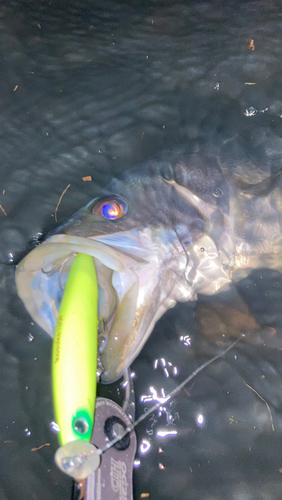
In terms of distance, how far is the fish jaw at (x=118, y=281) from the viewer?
1.68m

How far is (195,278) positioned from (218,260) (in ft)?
0.63

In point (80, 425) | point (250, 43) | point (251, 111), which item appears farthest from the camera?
point (250, 43)

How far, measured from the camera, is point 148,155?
2.85m

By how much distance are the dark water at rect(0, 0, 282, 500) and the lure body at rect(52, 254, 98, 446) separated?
564 mm

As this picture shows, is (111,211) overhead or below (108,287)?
overhead

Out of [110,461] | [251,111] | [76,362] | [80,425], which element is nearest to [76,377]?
[76,362]

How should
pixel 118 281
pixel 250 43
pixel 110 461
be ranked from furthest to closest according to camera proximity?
pixel 250 43, pixel 118 281, pixel 110 461

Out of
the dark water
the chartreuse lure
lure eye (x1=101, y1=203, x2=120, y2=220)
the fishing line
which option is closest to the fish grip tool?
the fishing line

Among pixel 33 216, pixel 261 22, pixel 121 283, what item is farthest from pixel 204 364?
pixel 261 22

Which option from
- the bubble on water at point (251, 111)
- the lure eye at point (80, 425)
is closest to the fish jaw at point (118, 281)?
the lure eye at point (80, 425)

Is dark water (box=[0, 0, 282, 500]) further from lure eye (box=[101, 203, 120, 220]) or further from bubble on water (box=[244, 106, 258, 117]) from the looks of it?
lure eye (box=[101, 203, 120, 220])

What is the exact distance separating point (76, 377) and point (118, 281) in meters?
0.49

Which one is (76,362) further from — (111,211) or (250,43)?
(250,43)

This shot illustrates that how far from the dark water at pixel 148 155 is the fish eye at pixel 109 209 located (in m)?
0.60
